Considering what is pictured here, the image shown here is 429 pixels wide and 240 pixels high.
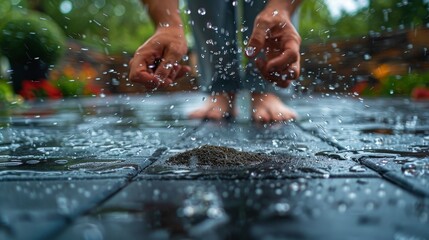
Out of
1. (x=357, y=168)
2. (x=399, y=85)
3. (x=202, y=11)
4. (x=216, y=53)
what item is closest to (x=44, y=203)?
(x=357, y=168)

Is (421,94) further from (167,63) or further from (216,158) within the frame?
(216,158)

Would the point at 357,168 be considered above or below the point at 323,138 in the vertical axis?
below

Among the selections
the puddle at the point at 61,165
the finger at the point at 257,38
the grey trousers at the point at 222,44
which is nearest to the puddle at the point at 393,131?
the finger at the point at 257,38

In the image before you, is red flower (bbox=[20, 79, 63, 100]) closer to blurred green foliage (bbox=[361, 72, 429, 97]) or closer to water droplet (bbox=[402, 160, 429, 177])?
blurred green foliage (bbox=[361, 72, 429, 97])

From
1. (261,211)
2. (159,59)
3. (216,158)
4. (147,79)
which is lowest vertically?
(261,211)

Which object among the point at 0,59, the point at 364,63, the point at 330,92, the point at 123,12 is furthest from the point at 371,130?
the point at 123,12

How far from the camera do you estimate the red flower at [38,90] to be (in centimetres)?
673

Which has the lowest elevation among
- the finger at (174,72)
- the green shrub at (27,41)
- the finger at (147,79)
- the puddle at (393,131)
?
the puddle at (393,131)

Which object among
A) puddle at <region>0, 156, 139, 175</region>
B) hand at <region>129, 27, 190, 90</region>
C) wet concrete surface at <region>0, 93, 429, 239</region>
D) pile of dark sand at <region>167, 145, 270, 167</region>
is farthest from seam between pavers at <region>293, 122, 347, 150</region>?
puddle at <region>0, 156, 139, 175</region>

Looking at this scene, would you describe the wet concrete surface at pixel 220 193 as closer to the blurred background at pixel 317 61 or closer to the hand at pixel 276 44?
the hand at pixel 276 44

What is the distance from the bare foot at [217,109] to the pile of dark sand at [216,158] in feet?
5.09

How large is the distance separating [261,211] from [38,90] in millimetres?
6401

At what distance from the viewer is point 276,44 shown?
189cm

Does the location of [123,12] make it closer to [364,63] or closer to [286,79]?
[364,63]
